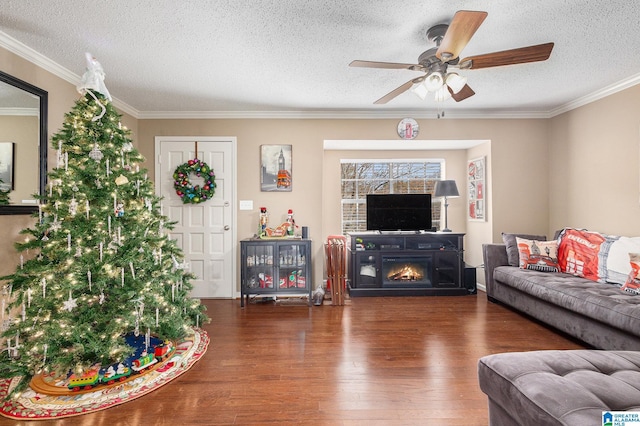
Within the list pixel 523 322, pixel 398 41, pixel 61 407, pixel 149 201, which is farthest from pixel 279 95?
pixel 523 322

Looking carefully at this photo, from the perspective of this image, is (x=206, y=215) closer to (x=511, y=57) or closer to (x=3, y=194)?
(x=3, y=194)

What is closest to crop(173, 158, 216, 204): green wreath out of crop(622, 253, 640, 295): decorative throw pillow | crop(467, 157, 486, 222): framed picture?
crop(467, 157, 486, 222): framed picture

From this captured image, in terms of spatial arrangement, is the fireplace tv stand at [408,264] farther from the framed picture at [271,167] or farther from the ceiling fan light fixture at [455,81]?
the ceiling fan light fixture at [455,81]

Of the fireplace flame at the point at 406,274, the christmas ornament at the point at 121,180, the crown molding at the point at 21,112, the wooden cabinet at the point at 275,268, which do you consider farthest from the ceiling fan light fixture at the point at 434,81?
the crown molding at the point at 21,112

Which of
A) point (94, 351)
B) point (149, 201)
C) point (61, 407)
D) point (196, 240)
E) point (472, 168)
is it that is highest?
point (472, 168)

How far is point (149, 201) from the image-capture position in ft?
8.35

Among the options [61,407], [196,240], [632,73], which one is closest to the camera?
[61,407]

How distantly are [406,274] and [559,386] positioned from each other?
306 cm

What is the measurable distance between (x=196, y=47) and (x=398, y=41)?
1662 mm

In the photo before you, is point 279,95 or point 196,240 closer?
point 279,95

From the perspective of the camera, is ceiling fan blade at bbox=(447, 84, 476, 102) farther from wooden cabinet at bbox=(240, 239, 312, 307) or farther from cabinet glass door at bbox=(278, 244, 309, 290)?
cabinet glass door at bbox=(278, 244, 309, 290)

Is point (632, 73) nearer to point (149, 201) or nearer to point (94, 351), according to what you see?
point (149, 201)

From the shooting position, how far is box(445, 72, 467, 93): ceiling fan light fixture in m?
2.20

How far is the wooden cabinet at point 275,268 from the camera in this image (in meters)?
3.74
